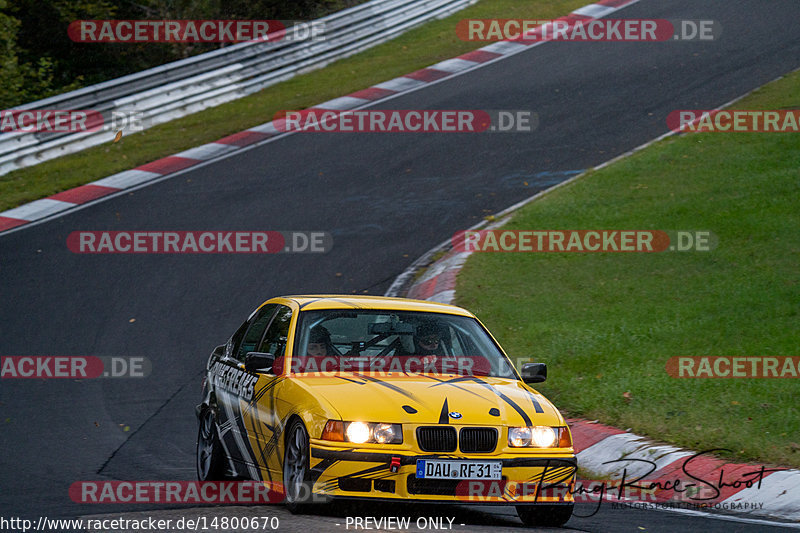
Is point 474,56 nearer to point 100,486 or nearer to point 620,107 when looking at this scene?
point 620,107

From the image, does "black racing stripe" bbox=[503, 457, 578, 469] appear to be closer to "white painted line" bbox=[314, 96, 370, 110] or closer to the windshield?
the windshield

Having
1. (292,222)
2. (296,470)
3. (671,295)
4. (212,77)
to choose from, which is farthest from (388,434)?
(212,77)

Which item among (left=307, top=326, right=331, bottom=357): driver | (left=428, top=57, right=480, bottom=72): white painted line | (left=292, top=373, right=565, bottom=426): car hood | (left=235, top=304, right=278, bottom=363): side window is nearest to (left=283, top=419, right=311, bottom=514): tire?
(left=292, top=373, right=565, bottom=426): car hood

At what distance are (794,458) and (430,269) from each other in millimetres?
7346

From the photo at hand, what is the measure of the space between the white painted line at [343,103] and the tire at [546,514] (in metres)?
16.1

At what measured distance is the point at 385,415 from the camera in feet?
19.9

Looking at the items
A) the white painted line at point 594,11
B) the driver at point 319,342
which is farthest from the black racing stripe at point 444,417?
the white painted line at point 594,11

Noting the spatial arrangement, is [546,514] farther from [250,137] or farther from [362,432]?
[250,137]

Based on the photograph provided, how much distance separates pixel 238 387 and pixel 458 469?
209cm

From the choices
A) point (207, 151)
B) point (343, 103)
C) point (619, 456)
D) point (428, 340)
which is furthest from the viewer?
point (343, 103)

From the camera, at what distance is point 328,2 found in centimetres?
2862

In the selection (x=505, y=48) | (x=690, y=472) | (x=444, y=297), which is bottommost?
(x=444, y=297)

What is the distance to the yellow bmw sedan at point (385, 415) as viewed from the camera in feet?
19.5

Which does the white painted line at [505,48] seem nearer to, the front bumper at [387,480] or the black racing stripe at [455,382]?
the black racing stripe at [455,382]
